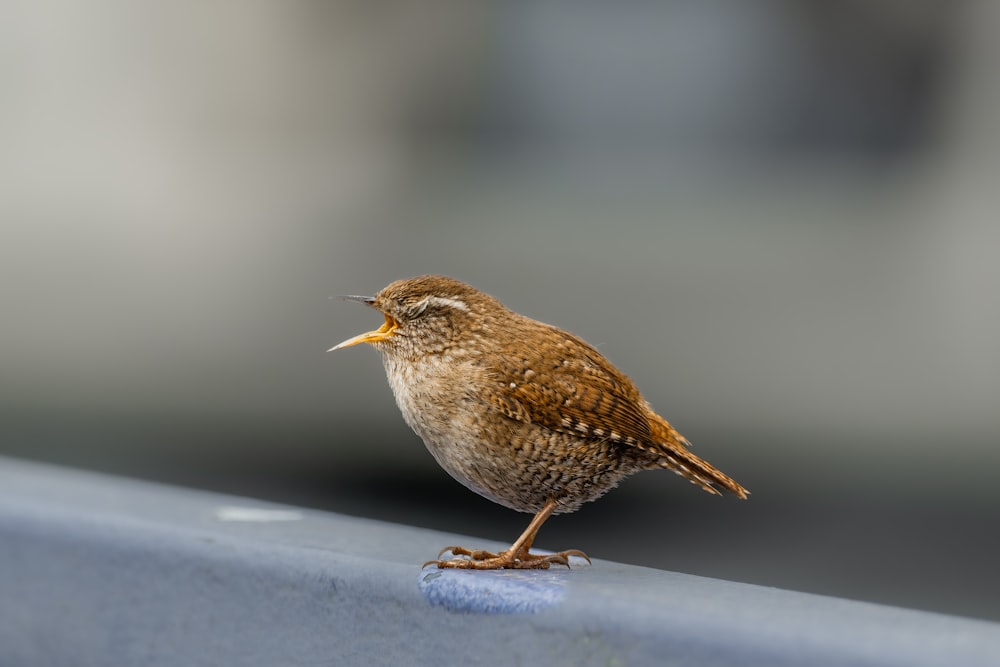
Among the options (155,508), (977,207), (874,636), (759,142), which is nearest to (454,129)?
(759,142)

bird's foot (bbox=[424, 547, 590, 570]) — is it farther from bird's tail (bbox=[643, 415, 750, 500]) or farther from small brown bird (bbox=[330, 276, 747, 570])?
bird's tail (bbox=[643, 415, 750, 500])

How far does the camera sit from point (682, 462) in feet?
7.61

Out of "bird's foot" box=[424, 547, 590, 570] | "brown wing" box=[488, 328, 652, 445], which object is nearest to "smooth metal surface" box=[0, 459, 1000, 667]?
"bird's foot" box=[424, 547, 590, 570]

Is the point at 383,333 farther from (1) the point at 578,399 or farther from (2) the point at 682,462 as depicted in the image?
(2) the point at 682,462

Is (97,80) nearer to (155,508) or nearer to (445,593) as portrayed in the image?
(155,508)

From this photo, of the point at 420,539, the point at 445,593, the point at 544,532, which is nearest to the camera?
the point at 445,593

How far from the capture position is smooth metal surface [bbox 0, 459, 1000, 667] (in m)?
1.75

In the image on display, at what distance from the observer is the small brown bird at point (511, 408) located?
85.1 inches

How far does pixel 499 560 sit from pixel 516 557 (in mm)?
101

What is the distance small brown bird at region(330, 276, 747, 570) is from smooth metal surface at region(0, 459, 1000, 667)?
154 mm

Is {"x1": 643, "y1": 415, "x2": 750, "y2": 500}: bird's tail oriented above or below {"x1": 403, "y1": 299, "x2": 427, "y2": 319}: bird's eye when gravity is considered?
below

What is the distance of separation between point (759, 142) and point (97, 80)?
319 cm

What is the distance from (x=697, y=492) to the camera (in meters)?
5.08

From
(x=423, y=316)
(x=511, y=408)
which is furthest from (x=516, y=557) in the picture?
(x=423, y=316)
